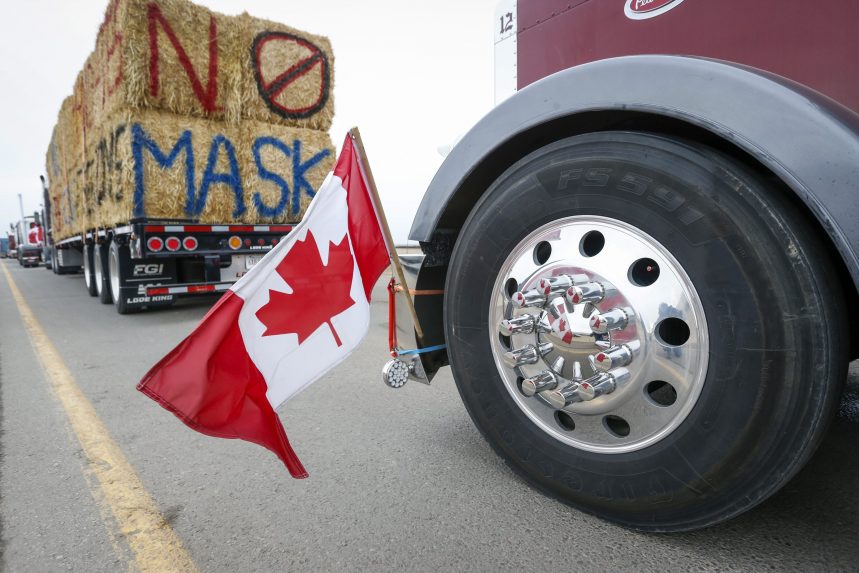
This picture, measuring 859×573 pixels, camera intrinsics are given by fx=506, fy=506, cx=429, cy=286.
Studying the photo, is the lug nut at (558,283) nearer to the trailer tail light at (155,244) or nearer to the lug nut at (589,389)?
the lug nut at (589,389)

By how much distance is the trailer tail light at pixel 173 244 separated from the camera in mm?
6602

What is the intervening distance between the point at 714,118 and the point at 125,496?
2419 mm

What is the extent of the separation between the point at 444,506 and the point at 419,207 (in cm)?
114

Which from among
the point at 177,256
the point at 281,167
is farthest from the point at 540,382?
the point at 281,167

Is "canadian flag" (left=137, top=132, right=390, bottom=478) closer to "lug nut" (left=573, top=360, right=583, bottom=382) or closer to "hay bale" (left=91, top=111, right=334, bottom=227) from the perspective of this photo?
"lug nut" (left=573, top=360, right=583, bottom=382)

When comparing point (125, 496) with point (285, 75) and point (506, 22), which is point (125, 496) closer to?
point (506, 22)

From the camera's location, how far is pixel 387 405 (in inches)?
119

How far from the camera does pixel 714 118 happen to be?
1.29 m

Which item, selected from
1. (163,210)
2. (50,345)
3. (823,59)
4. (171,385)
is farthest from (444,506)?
(163,210)

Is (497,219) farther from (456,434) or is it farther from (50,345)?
(50,345)

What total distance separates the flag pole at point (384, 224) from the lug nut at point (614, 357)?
82 centimetres

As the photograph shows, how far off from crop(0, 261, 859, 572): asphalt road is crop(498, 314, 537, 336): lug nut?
25.3 inches

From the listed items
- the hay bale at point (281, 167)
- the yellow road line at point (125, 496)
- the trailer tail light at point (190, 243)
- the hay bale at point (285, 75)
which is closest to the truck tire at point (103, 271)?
the trailer tail light at point (190, 243)

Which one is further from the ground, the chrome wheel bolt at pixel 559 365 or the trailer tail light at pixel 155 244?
the trailer tail light at pixel 155 244
